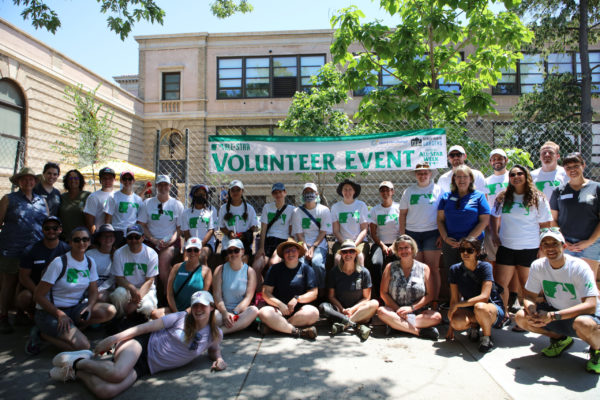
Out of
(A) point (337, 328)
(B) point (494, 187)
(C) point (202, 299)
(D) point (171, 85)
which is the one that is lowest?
(A) point (337, 328)

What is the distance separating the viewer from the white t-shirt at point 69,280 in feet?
14.5

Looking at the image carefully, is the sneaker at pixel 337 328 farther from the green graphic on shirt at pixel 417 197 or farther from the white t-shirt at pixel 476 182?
→ the white t-shirt at pixel 476 182

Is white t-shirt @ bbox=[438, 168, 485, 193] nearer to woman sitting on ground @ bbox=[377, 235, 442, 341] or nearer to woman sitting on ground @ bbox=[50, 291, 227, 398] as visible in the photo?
woman sitting on ground @ bbox=[377, 235, 442, 341]

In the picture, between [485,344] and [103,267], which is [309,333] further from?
[103,267]

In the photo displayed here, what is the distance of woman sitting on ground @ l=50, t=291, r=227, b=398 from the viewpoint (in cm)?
338

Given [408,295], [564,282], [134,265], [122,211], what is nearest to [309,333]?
[408,295]

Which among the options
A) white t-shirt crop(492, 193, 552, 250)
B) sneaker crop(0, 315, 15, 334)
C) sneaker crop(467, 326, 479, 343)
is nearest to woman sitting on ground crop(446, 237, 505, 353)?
sneaker crop(467, 326, 479, 343)

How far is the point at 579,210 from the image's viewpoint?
472 centimetres

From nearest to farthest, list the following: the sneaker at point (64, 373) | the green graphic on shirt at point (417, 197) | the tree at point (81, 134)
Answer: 1. the sneaker at point (64, 373)
2. the green graphic on shirt at point (417, 197)
3. the tree at point (81, 134)

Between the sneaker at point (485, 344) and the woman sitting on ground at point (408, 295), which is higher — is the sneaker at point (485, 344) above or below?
below

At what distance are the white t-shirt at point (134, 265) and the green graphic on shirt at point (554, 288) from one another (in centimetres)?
470

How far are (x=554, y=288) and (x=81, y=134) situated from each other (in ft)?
59.4

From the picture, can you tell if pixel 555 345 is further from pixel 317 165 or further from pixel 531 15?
pixel 531 15

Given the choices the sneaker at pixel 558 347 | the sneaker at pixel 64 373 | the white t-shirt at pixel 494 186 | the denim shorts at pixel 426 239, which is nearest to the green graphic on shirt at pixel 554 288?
the sneaker at pixel 558 347
